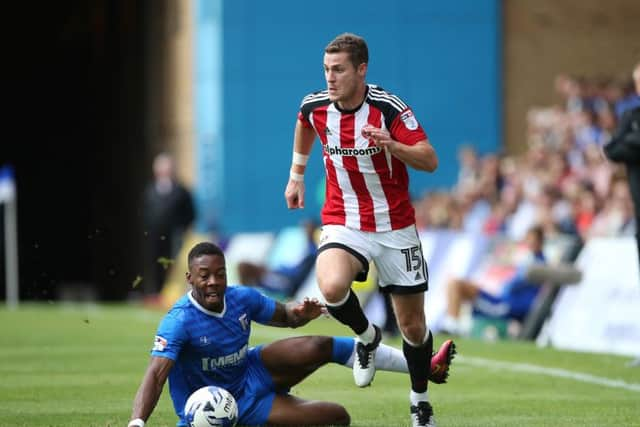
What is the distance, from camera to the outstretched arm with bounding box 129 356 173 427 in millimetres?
8094

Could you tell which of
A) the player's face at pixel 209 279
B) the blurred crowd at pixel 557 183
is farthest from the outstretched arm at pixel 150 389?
the blurred crowd at pixel 557 183

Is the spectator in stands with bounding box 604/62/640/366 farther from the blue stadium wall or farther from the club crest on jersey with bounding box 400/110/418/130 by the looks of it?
the blue stadium wall

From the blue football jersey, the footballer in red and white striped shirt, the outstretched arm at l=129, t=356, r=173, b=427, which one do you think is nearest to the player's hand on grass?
the footballer in red and white striped shirt

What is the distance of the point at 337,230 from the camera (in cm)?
912

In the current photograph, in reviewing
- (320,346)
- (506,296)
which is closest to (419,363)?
(320,346)

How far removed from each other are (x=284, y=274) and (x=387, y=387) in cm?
1155

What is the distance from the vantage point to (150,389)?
27.0 ft

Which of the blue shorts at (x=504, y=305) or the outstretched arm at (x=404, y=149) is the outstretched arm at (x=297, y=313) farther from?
the blue shorts at (x=504, y=305)

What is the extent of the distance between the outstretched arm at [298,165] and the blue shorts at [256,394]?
3.49ft

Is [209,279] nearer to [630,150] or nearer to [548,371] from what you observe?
[630,150]

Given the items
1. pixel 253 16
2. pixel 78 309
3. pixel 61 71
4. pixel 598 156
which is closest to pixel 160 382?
pixel 598 156

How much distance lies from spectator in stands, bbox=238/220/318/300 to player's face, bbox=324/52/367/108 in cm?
1292

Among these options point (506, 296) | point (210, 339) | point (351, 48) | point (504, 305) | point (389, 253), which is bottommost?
point (504, 305)

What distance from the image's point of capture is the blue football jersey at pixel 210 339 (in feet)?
28.3
